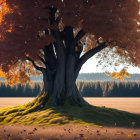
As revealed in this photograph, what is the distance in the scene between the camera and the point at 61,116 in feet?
53.3

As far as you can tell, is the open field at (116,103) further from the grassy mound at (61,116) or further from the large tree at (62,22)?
the large tree at (62,22)

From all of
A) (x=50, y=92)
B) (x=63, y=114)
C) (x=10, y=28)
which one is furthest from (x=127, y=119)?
(x=10, y=28)

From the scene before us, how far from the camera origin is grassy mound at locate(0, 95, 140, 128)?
15.7 metres

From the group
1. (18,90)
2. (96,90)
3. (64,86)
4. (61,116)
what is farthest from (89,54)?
(96,90)

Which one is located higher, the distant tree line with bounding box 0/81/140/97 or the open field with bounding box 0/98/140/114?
the distant tree line with bounding box 0/81/140/97

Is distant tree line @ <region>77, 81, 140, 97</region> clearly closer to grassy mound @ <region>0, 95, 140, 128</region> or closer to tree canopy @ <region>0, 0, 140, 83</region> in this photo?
grassy mound @ <region>0, 95, 140, 128</region>

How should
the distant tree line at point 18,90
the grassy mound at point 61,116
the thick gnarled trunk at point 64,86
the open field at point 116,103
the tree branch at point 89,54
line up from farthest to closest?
1. the distant tree line at point 18,90
2. the open field at point 116,103
3. the tree branch at point 89,54
4. the thick gnarled trunk at point 64,86
5. the grassy mound at point 61,116

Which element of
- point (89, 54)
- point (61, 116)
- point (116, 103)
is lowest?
point (116, 103)

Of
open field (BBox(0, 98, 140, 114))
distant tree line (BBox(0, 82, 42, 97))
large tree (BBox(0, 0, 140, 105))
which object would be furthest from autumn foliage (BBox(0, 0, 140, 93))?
distant tree line (BBox(0, 82, 42, 97))

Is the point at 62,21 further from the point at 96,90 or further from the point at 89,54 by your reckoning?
the point at 96,90

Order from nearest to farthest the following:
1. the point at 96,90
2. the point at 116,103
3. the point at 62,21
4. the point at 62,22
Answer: the point at 62,21
the point at 62,22
the point at 116,103
the point at 96,90

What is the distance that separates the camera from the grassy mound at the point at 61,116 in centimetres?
1566

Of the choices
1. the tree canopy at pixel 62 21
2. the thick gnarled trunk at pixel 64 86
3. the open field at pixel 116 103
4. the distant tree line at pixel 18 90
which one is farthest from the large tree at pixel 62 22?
the distant tree line at pixel 18 90

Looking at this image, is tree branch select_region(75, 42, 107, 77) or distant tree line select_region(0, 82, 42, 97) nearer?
tree branch select_region(75, 42, 107, 77)
